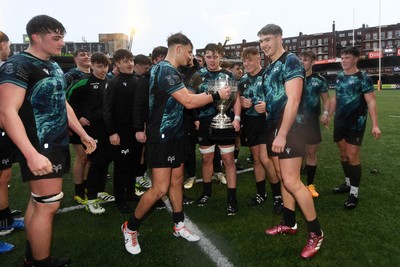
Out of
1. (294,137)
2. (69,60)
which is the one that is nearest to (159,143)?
(294,137)

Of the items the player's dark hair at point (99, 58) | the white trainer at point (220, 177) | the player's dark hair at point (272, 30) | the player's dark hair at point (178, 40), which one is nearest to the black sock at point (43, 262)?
the player's dark hair at point (178, 40)

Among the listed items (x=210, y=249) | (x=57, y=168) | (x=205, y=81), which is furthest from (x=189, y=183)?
(x=57, y=168)

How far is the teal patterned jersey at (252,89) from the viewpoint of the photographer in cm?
452

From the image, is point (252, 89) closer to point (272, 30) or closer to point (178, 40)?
point (272, 30)

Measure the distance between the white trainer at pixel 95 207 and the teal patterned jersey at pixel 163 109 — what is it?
1.75 meters

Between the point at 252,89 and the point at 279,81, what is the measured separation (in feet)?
4.96

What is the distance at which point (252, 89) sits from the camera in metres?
4.68

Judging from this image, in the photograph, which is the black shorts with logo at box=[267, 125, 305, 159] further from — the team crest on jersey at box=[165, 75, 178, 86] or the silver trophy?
the team crest on jersey at box=[165, 75, 178, 86]

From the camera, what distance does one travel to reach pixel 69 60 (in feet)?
98.1

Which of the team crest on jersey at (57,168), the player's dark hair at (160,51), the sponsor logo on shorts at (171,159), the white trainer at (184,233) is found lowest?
the white trainer at (184,233)

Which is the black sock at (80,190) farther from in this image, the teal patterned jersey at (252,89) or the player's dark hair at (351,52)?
the player's dark hair at (351,52)

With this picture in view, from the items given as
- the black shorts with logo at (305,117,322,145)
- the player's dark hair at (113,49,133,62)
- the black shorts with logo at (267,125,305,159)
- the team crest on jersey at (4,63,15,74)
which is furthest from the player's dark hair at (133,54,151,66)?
the black shorts with logo at (305,117,322,145)

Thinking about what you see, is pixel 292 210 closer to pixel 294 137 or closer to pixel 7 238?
pixel 294 137

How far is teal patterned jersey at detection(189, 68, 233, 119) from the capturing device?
4535 mm
